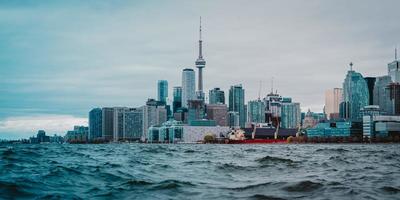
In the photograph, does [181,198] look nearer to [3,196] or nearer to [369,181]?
[3,196]

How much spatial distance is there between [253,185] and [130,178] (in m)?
8.25

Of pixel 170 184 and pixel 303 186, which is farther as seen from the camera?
pixel 170 184

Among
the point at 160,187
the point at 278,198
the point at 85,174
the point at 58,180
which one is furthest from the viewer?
the point at 85,174

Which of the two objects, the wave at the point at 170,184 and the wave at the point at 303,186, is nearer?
the wave at the point at 303,186

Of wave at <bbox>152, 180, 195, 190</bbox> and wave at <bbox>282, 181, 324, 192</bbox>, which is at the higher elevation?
wave at <bbox>282, 181, 324, 192</bbox>

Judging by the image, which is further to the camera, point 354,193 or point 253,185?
point 253,185

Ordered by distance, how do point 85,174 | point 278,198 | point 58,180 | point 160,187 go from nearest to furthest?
1. point 278,198
2. point 160,187
3. point 58,180
4. point 85,174

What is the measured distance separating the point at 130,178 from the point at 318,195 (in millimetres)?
12781

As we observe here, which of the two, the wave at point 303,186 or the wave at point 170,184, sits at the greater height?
the wave at point 303,186

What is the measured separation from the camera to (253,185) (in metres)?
28.7

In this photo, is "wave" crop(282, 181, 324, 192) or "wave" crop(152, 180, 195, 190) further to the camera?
"wave" crop(152, 180, 195, 190)

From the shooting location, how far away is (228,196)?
80.1ft

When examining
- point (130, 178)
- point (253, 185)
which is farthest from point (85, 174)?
point (253, 185)

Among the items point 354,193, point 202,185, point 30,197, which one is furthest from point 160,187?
point 354,193
